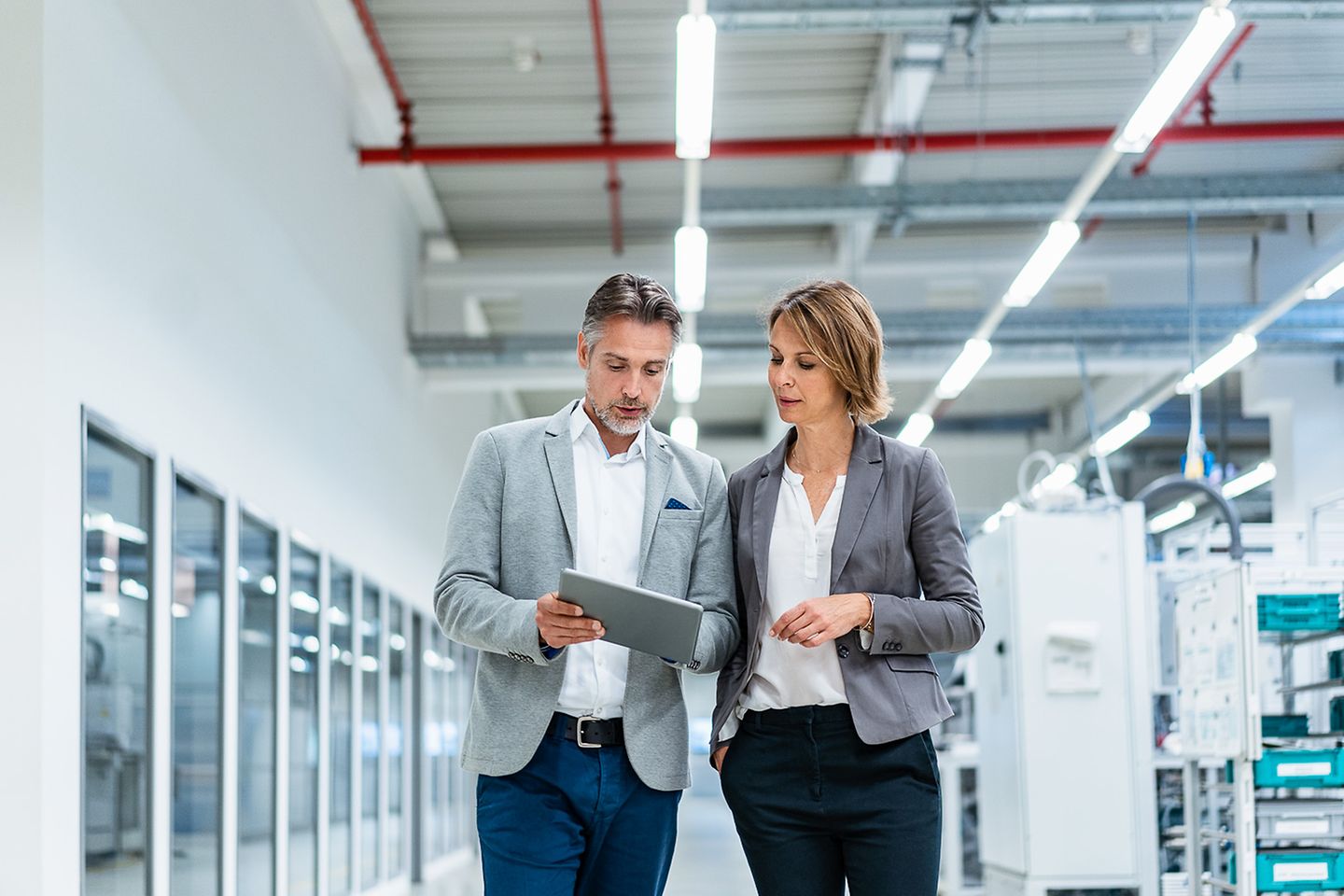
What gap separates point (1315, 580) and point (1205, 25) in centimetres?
211

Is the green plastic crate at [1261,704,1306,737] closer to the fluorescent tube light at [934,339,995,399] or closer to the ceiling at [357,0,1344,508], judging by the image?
the ceiling at [357,0,1344,508]

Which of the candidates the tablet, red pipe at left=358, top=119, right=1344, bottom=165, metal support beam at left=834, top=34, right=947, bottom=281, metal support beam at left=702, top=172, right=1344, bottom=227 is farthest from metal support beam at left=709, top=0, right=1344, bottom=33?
the tablet

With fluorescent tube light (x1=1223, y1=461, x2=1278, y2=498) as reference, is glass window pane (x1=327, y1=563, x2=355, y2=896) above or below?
below

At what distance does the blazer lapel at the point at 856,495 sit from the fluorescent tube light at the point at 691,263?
555 cm

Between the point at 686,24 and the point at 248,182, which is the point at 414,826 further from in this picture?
the point at 686,24

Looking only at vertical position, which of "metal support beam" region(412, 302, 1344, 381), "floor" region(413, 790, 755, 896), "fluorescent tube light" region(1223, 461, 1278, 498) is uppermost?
"metal support beam" region(412, 302, 1344, 381)

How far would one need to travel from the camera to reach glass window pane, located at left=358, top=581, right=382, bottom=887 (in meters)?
9.91

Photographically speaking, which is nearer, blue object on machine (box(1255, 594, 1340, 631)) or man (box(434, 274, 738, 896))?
man (box(434, 274, 738, 896))

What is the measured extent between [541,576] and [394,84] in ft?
26.0

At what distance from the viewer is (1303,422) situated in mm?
12781

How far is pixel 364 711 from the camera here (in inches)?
398

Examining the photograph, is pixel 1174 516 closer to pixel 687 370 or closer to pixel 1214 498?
pixel 687 370

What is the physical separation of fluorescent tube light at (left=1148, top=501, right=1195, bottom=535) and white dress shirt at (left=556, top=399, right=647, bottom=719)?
42.6 feet

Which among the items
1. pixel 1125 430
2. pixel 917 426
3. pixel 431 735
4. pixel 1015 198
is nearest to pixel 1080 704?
pixel 1015 198
